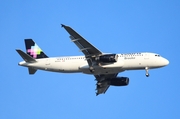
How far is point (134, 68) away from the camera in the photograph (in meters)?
61.0

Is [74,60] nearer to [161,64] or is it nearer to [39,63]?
[39,63]

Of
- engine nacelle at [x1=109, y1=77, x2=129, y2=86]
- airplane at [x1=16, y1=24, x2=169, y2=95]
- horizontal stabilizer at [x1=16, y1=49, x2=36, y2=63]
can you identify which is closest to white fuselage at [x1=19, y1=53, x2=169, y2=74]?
airplane at [x1=16, y1=24, x2=169, y2=95]

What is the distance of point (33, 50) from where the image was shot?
71.2 meters

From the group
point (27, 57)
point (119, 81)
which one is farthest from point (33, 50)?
point (119, 81)

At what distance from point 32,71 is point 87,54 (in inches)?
486

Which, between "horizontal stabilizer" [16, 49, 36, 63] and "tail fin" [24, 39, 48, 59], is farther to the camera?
"tail fin" [24, 39, 48, 59]

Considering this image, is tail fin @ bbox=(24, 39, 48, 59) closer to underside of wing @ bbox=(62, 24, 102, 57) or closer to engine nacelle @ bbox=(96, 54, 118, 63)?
underside of wing @ bbox=(62, 24, 102, 57)

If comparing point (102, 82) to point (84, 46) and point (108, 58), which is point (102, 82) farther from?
point (84, 46)

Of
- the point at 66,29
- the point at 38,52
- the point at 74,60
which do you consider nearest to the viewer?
the point at 66,29

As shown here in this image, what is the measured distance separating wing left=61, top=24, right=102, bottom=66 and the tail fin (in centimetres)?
1176

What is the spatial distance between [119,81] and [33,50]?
57.1 feet

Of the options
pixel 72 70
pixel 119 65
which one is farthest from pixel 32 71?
pixel 119 65

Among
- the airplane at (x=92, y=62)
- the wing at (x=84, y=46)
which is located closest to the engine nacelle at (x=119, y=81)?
the airplane at (x=92, y=62)

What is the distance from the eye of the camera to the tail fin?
230ft
